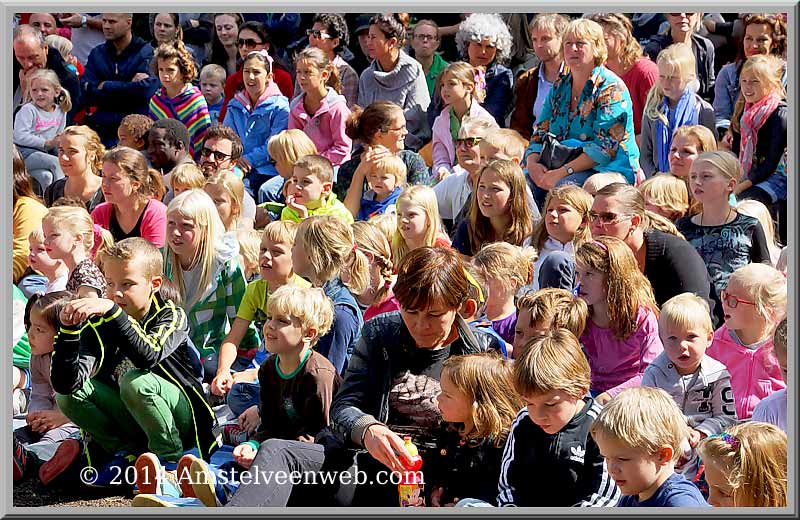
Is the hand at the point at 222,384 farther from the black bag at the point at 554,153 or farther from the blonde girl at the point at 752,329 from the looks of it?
the black bag at the point at 554,153

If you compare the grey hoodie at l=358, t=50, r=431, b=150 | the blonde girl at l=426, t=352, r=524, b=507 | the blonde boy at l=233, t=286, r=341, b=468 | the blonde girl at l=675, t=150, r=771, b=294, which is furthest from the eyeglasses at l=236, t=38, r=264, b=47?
the blonde girl at l=426, t=352, r=524, b=507

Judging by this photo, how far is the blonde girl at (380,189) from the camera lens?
7.08 meters

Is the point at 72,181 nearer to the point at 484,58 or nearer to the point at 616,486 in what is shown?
the point at 484,58

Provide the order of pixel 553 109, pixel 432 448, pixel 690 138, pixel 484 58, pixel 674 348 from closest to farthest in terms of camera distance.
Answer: pixel 432 448 → pixel 674 348 → pixel 690 138 → pixel 553 109 → pixel 484 58

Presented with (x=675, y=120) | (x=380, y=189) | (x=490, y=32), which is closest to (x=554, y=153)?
(x=675, y=120)

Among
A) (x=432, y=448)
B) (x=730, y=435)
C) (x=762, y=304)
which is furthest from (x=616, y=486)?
(x=762, y=304)

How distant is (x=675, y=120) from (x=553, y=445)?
345 cm

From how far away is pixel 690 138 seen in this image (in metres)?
6.68

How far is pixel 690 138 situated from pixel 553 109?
2.87 ft

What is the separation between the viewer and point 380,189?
7.10 m

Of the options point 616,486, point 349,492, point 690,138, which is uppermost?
point 690,138

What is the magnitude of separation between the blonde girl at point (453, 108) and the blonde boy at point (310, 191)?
915mm

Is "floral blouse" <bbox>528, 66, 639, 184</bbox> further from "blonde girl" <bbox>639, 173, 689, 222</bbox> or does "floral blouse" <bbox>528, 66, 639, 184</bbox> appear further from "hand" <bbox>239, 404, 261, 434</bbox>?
"hand" <bbox>239, 404, 261, 434</bbox>

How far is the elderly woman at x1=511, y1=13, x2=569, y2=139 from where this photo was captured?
7.82 meters
